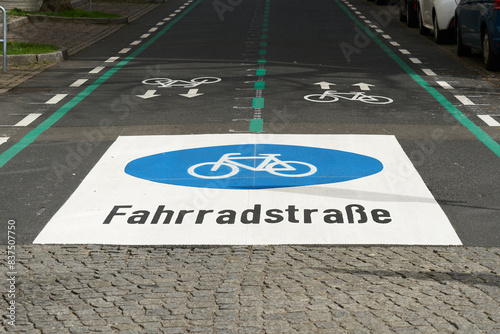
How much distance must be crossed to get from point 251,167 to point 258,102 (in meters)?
4.24

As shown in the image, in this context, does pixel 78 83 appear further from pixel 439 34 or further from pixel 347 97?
pixel 439 34

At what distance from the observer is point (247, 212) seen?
804 centimetres

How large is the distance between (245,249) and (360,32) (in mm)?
18650

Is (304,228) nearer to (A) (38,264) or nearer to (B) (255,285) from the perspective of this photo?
(B) (255,285)

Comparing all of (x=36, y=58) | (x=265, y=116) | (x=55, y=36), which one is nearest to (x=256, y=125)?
(x=265, y=116)

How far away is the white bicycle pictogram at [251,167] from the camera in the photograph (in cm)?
947

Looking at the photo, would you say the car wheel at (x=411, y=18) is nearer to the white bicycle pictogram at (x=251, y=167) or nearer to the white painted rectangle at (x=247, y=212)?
the white painted rectangle at (x=247, y=212)

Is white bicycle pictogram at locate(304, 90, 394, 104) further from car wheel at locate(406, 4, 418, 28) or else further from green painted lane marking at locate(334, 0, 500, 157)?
car wheel at locate(406, 4, 418, 28)

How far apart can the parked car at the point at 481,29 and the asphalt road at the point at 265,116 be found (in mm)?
390

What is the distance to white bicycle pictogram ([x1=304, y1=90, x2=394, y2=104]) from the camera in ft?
46.1

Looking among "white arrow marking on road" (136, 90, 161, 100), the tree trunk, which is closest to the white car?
"white arrow marking on road" (136, 90, 161, 100)

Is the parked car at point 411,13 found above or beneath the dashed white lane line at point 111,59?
beneath

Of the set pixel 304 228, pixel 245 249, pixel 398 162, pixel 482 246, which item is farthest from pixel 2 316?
pixel 398 162

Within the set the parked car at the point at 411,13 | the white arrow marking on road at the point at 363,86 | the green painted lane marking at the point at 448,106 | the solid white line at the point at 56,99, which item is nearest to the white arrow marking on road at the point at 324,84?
the white arrow marking on road at the point at 363,86
